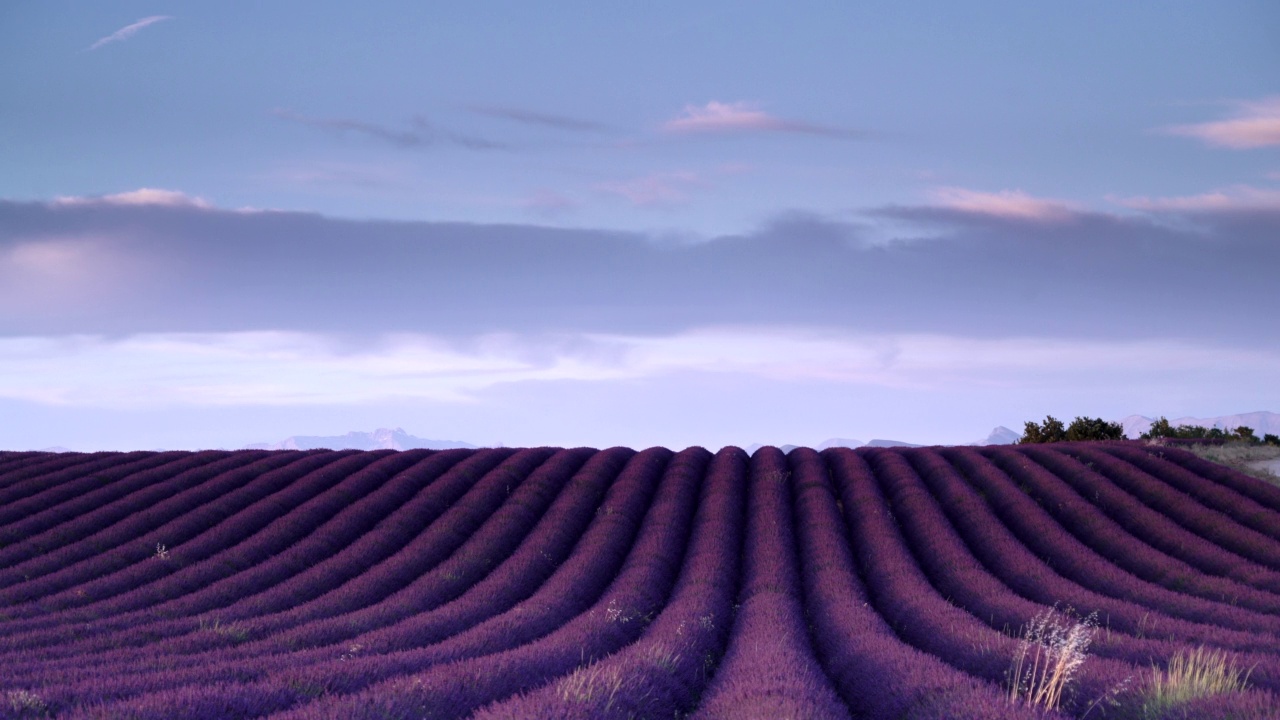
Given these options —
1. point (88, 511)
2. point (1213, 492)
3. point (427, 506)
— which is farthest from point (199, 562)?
point (1213, 492)

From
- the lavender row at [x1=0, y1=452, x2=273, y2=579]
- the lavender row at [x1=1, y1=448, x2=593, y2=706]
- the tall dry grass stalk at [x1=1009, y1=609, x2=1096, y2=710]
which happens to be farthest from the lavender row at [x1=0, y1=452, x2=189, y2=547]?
the tall dry grass stalk at [x1=1009, y1=609, x2=1096, y2=710]

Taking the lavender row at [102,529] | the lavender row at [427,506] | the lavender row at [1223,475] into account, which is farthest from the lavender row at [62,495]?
the lavender row at [1223,475]

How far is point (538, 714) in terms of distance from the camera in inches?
233

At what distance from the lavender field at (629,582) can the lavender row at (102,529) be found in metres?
0.09

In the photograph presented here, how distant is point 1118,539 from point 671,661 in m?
14.2

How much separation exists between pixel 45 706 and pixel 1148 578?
17027mm

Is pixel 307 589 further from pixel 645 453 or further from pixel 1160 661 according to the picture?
pixel 645 453

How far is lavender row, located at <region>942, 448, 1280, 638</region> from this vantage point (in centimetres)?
1314

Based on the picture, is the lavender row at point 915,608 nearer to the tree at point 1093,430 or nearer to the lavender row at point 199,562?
the lavender row at point 199,562

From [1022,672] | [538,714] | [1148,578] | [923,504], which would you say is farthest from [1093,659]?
[923,504]

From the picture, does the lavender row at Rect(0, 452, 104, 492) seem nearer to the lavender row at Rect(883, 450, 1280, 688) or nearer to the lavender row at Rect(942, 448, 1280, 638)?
the lavender row at Rect(883, 450, 1280, 688)

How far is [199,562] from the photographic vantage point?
1883 centimetres

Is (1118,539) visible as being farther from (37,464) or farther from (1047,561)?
(37,464)

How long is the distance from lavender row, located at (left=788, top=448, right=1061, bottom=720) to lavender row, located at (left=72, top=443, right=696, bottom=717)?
2.54m
